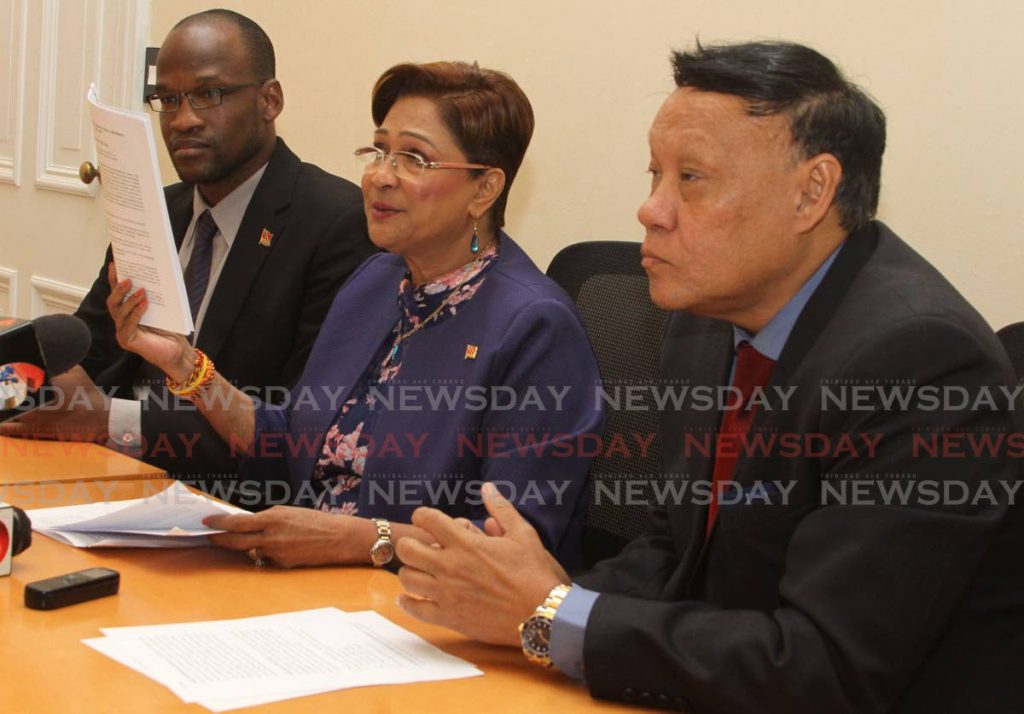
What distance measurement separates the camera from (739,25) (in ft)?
8.31

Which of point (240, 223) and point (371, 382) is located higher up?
point (240, 223)

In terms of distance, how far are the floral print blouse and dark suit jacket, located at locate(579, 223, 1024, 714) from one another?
860 mm

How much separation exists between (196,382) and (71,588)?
87 centimetres

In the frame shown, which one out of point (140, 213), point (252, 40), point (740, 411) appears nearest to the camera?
point (740, 411)

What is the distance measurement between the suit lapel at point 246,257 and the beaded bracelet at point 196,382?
49cm

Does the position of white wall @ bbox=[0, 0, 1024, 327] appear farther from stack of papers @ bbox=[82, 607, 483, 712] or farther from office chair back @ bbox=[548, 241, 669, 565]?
stack of papers @ bbox=[82, 607, 483, 712]

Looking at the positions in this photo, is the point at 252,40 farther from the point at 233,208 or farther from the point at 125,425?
the point at 125,425

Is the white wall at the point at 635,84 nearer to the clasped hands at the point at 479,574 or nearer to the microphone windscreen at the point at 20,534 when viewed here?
the clasped hands at the point at 479,574

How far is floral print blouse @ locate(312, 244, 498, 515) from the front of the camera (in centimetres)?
220

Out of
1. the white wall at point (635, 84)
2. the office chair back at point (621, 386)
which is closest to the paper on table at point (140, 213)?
the office chair back at point (621, 386)

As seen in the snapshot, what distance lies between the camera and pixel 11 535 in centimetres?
153

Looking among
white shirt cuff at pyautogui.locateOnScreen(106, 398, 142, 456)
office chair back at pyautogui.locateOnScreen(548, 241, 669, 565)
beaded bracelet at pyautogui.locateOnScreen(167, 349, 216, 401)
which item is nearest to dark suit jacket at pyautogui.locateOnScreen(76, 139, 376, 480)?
white shirt cuff at pyautogui.locateOnScreen(106, 398, 142, 456)

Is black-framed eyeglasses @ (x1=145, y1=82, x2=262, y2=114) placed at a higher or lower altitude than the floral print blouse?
higher

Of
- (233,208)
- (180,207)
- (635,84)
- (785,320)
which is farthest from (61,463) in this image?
(635,84)
